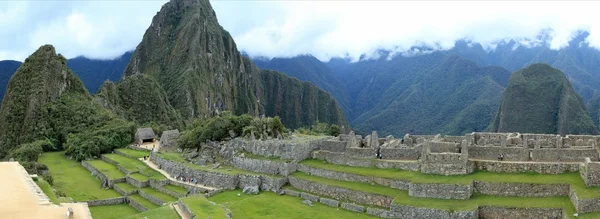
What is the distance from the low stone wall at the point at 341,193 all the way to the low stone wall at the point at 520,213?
13.3ft

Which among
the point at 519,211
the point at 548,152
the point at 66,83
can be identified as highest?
the point at 66,83

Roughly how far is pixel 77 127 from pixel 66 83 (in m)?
16.9

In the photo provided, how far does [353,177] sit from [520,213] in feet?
27.0

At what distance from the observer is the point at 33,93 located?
2896 inches

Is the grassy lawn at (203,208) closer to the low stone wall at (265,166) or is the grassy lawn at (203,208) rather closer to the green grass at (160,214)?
the green grass at (160,214)

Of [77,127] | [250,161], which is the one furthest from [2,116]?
[250,161]

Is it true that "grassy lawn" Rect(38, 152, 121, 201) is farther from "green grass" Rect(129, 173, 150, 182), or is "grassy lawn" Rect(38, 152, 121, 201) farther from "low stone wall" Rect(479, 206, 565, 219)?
"low stone wall" Rect(479, 206, 565, 219)

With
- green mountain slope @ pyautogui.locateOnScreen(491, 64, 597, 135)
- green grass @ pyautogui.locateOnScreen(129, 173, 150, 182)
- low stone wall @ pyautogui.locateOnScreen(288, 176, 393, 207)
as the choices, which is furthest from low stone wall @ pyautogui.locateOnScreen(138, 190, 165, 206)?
green mountain slope @ pyautogui.locateOnScreen(491, 64, 597, 135)

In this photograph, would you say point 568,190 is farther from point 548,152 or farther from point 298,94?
point 298,94

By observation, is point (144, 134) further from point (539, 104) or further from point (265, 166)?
point (539, 104)

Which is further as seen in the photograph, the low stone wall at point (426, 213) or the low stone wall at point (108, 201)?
the low stone wall at point (108, 201)

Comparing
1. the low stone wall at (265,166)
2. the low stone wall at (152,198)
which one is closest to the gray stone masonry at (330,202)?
the low stone wall at (265,166)

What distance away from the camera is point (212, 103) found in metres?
137

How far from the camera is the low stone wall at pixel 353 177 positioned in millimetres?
23719
